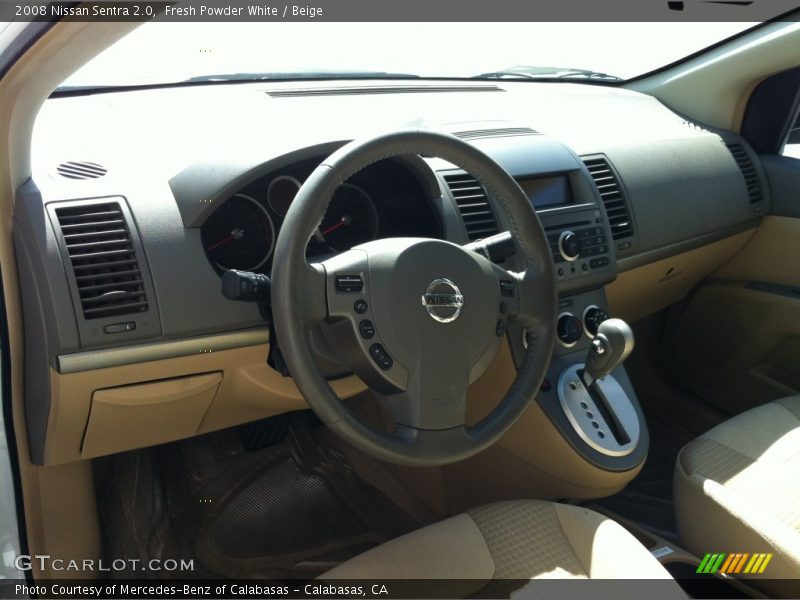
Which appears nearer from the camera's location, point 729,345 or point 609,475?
point 609,475

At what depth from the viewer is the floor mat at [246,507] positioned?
2250mm

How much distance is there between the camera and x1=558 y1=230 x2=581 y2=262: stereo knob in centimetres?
216

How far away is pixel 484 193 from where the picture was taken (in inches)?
81.0

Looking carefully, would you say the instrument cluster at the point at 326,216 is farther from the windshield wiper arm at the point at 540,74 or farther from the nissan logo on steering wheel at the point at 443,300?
the windshield wiper arm at the point at 540,74

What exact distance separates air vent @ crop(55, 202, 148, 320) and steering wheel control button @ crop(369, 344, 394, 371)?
1.45 feet

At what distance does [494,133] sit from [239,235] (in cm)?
81

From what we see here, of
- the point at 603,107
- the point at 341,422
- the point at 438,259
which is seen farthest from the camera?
the point at 603,107

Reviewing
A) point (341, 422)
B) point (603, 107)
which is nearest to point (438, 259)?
point (341, 422)

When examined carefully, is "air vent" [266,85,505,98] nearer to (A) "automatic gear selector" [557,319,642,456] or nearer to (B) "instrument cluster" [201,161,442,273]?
(B) "instrument cluster" [201,161,442,273]

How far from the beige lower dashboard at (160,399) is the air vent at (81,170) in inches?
14.8

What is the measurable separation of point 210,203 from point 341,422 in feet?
1.66

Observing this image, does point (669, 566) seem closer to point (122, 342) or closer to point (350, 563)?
point (350, 563)

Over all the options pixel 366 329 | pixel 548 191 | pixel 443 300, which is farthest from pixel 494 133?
pixel 366 329

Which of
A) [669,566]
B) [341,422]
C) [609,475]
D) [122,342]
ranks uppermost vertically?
[122,342]
